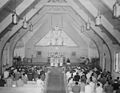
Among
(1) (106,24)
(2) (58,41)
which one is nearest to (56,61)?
(2) (58,41)

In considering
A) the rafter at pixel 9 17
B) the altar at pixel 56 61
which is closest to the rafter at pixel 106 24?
the rafter at pixel 9 17

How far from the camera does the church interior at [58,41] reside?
22.2 metres

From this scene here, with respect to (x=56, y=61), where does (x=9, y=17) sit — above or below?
above

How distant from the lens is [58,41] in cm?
4062

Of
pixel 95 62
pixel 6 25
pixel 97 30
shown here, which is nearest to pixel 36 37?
pixel 95 62

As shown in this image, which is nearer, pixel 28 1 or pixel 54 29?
pixel 28 1

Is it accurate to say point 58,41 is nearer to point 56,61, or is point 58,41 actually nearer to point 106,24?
point 56,61

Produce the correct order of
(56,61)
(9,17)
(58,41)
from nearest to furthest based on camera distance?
1. (9,17)
2. (56,61)
3. (58,41)

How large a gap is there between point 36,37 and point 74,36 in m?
4.49

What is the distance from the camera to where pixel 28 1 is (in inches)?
848

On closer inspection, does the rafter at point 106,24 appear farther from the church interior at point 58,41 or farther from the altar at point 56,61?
the altar at point 56,61

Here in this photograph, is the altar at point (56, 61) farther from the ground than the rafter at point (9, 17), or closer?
closer

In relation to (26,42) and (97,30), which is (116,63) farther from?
(26,42)

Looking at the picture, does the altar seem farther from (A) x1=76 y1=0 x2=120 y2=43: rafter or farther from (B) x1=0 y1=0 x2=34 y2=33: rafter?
(B) x1=0 y1=0 x2=34 y2=33: rafter
